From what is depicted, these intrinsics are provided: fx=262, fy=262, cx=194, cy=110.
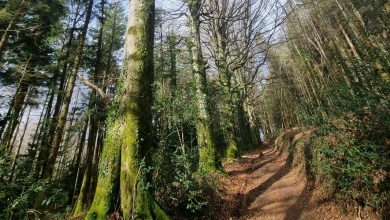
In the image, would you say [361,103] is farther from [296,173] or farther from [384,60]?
[296,173]

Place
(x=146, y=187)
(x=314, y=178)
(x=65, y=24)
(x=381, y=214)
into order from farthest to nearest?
(x=65, y=24) → (x=314, y=178) → (x=146, y=187) → (x=381, y=214)

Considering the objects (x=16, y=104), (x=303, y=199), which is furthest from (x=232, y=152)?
(x=16, y=104)

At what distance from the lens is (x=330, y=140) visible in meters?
5.37

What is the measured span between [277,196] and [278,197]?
78mm

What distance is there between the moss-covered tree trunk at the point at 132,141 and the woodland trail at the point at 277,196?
2.62 meters

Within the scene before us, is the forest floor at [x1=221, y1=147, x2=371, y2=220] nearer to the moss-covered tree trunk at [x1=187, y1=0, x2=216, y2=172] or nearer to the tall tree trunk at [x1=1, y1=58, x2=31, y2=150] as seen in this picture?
the moss-covered tree trunk at [x1=187, y1=0, x2=216, y2=172]

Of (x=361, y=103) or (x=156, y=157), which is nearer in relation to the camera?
(x=361, y=103)

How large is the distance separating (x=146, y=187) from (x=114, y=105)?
154 cm

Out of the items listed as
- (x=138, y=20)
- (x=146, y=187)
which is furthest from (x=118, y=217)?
(x=138, y=20)

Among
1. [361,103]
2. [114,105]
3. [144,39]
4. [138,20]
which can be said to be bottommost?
[361,103]

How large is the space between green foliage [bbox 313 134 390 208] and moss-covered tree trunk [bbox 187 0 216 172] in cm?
333

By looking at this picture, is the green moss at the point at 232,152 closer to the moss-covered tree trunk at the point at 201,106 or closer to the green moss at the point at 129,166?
the moss-covered tree trunk at the point at 201,106

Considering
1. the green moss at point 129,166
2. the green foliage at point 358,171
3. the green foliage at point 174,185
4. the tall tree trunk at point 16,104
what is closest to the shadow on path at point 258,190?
the green foliage at point 174,185

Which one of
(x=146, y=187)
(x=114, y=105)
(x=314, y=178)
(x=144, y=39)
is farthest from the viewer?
(x=314, y=178)
